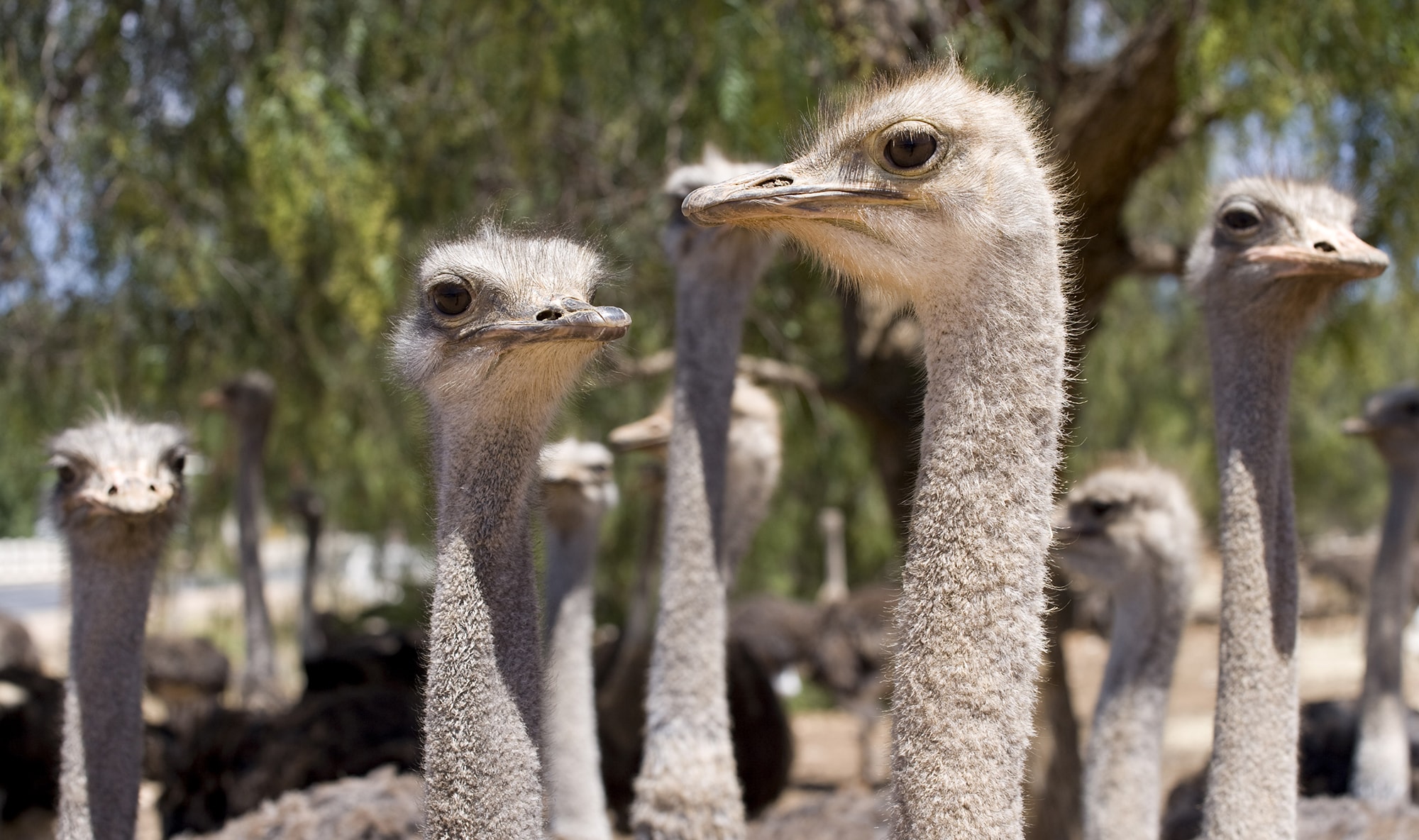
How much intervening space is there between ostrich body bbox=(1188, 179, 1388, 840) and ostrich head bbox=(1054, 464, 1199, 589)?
2.67 ft

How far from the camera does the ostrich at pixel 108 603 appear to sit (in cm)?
333

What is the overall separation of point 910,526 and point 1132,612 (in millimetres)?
1932

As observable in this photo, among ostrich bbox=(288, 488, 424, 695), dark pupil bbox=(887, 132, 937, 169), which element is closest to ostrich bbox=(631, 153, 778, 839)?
dark pupil bbox=(887, 132, 937, 169)

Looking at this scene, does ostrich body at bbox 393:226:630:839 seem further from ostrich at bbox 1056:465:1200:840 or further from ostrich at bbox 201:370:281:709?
ostrich at bbox 201:370:281:709

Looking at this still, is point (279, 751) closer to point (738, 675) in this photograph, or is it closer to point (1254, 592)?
point (738, 675)

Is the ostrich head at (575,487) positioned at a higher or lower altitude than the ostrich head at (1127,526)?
higher

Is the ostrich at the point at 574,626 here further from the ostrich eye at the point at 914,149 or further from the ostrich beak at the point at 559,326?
the ostrich eye at the point at 914,149

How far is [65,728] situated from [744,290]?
2033 millimetres

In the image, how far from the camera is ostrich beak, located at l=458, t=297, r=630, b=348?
232 centimetres

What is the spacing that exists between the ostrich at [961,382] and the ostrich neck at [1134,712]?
5.28 ft

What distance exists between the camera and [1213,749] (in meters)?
2.92

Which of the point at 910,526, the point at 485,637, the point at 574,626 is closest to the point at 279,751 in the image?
the point at 574,626

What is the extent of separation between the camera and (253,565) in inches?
→ 326

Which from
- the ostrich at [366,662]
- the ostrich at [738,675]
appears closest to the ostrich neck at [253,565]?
the ostrich at [366,662]
